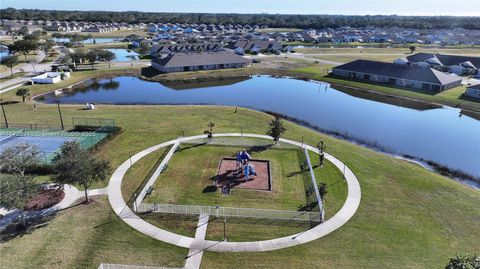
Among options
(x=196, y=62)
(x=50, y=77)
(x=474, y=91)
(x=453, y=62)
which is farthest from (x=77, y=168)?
(x=453, y=62)

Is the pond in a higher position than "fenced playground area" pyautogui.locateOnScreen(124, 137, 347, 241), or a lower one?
higher

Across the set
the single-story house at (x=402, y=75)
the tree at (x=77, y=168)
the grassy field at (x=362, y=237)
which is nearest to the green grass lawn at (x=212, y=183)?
the grassy field at (x=362, y=237)

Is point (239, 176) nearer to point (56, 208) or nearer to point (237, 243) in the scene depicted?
point (237, 243)

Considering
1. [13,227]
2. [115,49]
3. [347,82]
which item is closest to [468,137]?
[347,82]

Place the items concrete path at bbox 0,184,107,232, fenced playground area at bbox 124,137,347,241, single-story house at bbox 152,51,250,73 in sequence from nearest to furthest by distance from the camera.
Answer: concrete path at bbox 0,184,107,232, fenced playground area at bbox 124,137,347,241, single-story house at bbox 152,51,250,73

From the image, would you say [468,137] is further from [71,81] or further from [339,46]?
[339,46]

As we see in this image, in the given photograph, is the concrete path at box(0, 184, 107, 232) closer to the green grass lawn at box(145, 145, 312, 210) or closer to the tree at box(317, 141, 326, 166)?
the green grass lawn at box(145, 145, 312, 210)

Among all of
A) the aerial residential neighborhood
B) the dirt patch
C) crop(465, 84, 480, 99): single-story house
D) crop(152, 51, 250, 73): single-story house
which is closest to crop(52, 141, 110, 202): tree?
the aerial residential neighborhood
